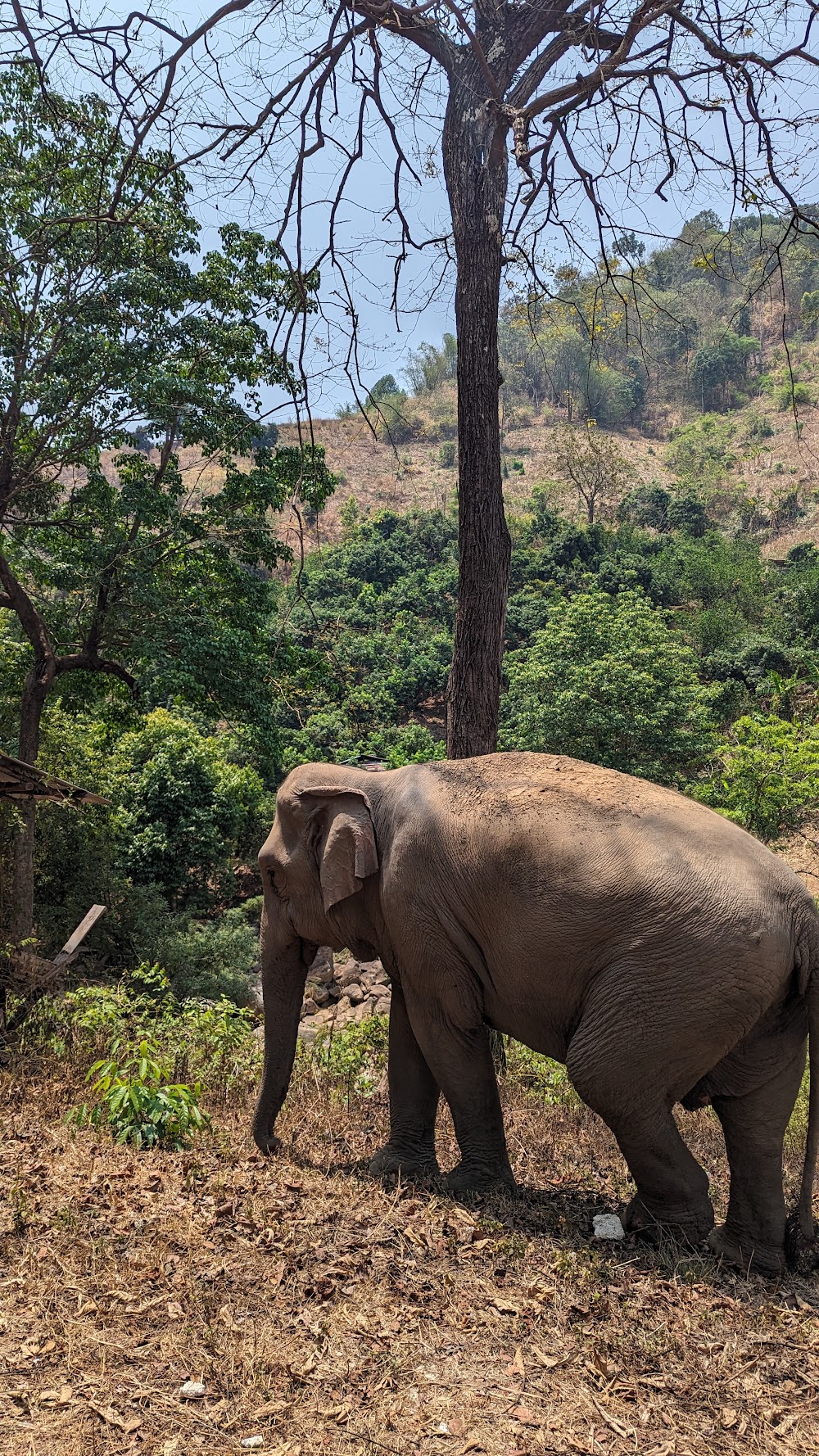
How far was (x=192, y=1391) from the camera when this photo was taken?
3242 mm

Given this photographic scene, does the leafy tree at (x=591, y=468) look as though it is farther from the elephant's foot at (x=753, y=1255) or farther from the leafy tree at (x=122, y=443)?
the elephant's foot at (x=753, y=1255)

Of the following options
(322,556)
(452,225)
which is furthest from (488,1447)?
(322,556)

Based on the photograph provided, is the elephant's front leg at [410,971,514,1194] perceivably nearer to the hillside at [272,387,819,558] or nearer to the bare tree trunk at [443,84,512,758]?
the bare tree trunk at [443,84,512,758]

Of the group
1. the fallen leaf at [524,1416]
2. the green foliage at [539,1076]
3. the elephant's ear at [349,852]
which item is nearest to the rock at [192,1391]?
the fallen leaf at [524,1416]

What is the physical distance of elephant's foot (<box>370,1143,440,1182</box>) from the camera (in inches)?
210

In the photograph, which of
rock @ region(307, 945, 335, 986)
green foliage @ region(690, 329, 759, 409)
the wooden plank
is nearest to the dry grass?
the wooden plank

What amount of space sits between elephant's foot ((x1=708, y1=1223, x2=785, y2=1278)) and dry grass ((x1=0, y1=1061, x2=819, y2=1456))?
13cm

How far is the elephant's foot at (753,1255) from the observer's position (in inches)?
171

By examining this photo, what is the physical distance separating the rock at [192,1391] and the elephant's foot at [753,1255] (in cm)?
242

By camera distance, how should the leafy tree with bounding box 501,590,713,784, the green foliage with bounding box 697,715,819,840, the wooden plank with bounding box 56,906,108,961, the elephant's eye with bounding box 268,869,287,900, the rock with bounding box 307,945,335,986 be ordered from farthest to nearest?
the leafy tree with bounding box 501,590,713,784 → the green foliage with bounding box 697,715,819,840 → the rock with bounding box 307,945,335,986 → the wooden plank with bounding box 56,906,108,961 → the elephant's eye with bounding box 268,869,287,900

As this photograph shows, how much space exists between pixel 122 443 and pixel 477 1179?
12786mm

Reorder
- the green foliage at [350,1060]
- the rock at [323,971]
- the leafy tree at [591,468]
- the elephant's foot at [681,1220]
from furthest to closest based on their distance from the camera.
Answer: the leafy tree at [591,468] < the rock at [323,971] < the green foliage at [350,1060] < the elephant's foot at [681,1220]

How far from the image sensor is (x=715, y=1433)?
3133 mm

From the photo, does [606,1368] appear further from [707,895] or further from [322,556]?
[322,556]
